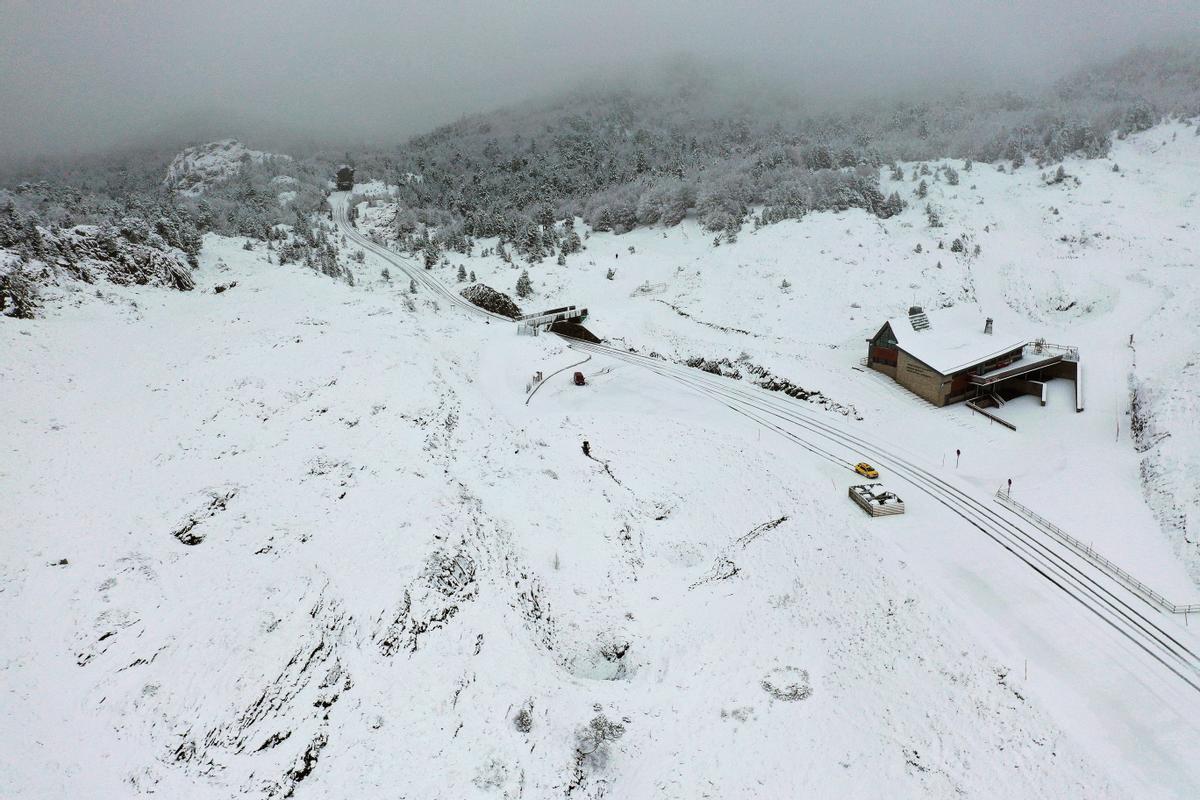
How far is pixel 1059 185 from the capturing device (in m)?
65.3

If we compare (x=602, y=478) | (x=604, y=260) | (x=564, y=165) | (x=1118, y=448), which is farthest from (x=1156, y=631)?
(x=564, y=165)

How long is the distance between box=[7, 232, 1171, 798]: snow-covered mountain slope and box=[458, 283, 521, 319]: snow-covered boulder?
101ft

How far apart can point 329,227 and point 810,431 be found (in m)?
82.0

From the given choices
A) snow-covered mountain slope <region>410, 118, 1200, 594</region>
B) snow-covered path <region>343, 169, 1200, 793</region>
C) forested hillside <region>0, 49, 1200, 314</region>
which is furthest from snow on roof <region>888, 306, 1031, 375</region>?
forested hillside <region>0, 49, 1200, 314</region>

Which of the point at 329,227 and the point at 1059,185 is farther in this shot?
the point at 329,227

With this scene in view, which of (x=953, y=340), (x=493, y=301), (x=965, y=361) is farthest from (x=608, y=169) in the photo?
(x=965, y=361)

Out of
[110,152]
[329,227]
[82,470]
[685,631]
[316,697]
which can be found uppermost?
[110,152]

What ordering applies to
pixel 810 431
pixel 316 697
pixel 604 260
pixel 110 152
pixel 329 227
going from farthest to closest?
pixel 110 152, pixel 329 227, pixel 604 260, pixel 810 431, pixel 316 697

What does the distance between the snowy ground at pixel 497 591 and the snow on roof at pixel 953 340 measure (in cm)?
418

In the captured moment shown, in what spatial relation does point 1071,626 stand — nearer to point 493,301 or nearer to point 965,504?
point 965,504

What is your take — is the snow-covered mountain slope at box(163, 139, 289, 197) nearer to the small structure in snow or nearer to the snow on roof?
the snow on roof

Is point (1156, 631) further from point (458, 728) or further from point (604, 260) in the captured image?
point (604, 260)

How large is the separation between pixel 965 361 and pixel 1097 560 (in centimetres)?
1854

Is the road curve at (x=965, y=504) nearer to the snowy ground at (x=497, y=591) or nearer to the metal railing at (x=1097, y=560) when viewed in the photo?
the metal railing at (x=1097, y=560)
